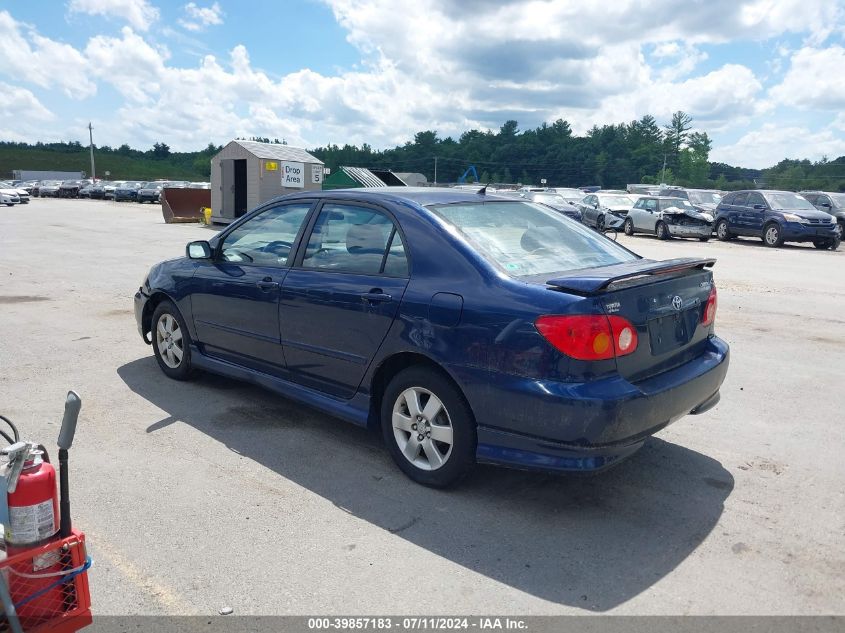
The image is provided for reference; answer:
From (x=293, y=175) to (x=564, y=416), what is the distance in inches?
936

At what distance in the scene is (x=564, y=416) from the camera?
11.1ft

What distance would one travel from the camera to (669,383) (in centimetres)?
375

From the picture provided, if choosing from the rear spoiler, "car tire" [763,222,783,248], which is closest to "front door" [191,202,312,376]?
the rear spoiler

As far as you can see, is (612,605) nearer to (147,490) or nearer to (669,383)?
(669,383)

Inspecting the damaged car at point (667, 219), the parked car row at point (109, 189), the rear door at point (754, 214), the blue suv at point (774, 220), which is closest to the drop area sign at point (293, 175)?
the damaged car at point (667, 219)

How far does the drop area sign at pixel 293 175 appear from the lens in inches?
1003

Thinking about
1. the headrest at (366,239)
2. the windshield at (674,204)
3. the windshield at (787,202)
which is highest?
the windshield at (787,202)

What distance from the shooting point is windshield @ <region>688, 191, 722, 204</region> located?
31.3 m

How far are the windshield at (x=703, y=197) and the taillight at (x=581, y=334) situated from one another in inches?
1187

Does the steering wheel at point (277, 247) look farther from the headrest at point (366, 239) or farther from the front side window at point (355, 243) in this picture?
the headrest at point (366, 239)

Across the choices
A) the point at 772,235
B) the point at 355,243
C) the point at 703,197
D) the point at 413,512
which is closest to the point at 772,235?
the point at 772,235

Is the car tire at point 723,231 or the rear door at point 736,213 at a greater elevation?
the rear door at point 736,213

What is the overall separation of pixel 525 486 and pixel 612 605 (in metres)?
1.19

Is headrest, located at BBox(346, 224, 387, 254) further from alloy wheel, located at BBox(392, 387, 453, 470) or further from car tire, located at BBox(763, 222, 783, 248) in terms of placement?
car tire, located at BBox(763, 222, 783, 248)
